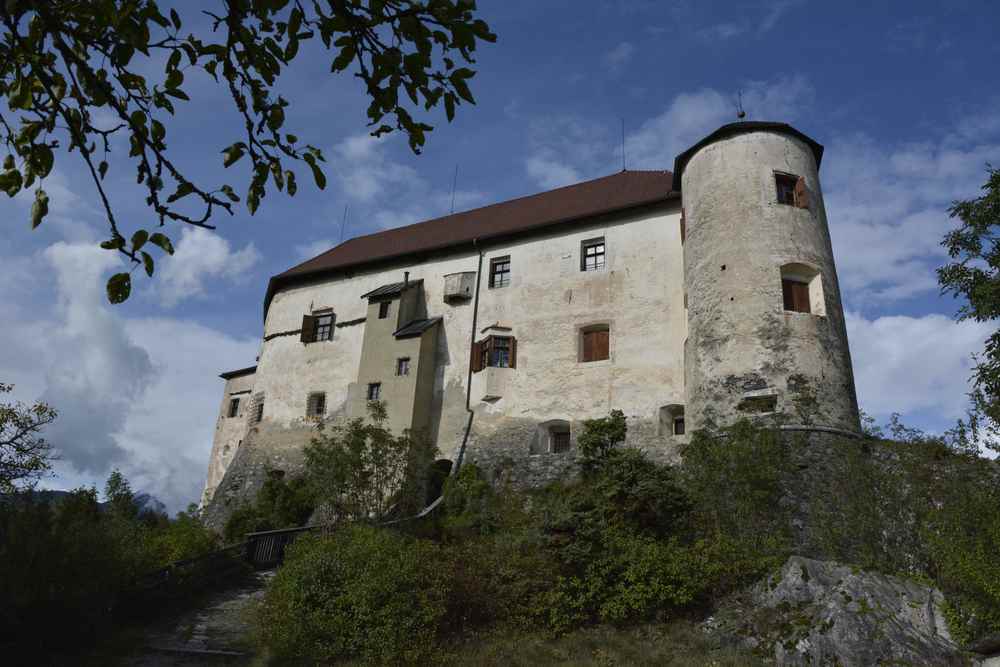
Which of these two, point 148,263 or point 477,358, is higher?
point 477,358

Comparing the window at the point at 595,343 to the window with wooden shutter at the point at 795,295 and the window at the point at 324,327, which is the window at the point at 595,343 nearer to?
the window with wooden shutter at the point at 795,295

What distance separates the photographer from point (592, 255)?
25703 mm

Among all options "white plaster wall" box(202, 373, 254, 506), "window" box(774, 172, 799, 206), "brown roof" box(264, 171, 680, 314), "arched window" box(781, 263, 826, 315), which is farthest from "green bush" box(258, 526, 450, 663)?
"white plaster wall" box(202, 373, 254, 506)

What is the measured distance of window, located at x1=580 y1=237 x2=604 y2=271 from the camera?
25.4 meters

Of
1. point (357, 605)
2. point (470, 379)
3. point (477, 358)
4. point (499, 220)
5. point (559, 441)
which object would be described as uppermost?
point (499, 220)

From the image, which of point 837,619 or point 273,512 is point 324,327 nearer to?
point 273,512

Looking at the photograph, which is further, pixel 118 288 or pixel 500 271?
pixel 500 271

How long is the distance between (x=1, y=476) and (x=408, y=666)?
30.6ft

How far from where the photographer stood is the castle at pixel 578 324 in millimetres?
19938

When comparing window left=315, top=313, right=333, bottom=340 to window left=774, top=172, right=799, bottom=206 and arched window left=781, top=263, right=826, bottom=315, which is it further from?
window left=774, top=172, right=799, bottom=206

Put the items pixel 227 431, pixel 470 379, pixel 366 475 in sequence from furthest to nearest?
pixel 227 431
pixel 470 379
pixel 366 475

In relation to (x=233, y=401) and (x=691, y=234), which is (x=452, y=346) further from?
(x=233, y=401)

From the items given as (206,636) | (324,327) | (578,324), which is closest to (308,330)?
(324,327)

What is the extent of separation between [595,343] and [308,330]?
12.0 m
